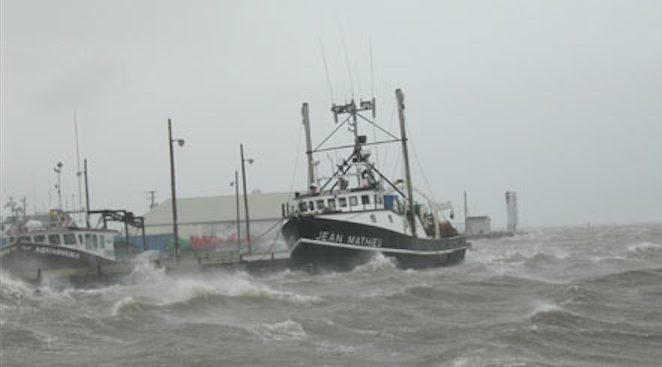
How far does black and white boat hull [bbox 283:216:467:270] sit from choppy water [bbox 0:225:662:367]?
10.1 m

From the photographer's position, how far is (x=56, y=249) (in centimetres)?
3438

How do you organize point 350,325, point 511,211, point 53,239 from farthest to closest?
point 511,211 → point 53,239 → point 350,325

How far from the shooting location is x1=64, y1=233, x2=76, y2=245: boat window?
34.9m

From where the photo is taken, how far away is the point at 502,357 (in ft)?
39.1

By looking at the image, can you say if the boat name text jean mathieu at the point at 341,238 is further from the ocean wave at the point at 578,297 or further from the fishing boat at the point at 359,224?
the ocean wave at the point at 578,297

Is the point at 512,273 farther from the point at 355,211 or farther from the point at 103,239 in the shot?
the point at 103,239

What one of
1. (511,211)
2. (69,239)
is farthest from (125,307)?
(511,211)

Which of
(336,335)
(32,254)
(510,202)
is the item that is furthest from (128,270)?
Result: (510,202)

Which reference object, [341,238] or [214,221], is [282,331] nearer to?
[341,238]

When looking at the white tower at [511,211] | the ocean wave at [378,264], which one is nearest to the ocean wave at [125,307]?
the ocean wave at [378,264]

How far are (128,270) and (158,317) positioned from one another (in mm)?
16003

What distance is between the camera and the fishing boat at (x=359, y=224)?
36.3 m

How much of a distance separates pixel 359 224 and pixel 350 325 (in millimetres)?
20676

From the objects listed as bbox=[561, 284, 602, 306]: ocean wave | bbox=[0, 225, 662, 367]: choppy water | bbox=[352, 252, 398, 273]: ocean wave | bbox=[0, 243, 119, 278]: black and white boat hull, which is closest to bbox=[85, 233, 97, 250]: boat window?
bbox=[0, 243, 119, 278]: black and white boat hull
